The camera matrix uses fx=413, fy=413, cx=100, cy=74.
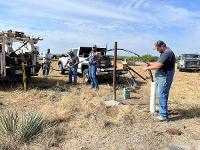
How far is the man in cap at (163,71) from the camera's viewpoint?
31.3 feet

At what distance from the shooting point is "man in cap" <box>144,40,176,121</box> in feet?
31.3

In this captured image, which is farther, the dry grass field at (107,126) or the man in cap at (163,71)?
the man in cap at (163,71)

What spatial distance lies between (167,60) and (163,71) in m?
0.31

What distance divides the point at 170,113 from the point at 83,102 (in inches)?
106

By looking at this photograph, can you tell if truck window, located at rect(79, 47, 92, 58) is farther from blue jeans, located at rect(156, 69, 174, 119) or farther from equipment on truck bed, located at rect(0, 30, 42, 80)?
blue jeans, located at rect(156, 69, 174, 119)

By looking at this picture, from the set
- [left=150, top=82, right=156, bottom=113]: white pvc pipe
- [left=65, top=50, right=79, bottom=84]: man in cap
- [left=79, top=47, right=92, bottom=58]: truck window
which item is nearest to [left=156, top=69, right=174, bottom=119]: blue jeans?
[left=150, top=82, right=156, bottom=113]: white pvc pipe

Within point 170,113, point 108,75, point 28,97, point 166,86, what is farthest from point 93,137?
point 108,75

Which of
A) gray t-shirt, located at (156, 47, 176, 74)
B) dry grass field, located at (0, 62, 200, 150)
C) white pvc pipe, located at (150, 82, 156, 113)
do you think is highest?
gray t-shirt, located at (156, 47, 176, 74)

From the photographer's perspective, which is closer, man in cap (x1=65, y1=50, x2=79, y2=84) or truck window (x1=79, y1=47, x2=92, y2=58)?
man in cap (x1=65, y1=50, x2=79, y2=84)

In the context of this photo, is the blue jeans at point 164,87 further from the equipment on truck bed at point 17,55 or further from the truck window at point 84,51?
the truck window at point 84,51

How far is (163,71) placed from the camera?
31.8ft

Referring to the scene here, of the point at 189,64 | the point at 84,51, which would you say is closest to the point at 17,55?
the point at 84,51

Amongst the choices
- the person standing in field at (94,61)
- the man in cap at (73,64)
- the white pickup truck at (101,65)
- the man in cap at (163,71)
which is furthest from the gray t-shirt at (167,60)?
the man in cap at (73,64)

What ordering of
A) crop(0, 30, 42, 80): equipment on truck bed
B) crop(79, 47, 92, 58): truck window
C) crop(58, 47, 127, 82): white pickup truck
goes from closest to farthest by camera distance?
crop(0, 30, 42, 80): equipment on truck bed < crop(58, 47, 127, 82): white pickup truck < crop(79, 47, 92, 58): truck window
